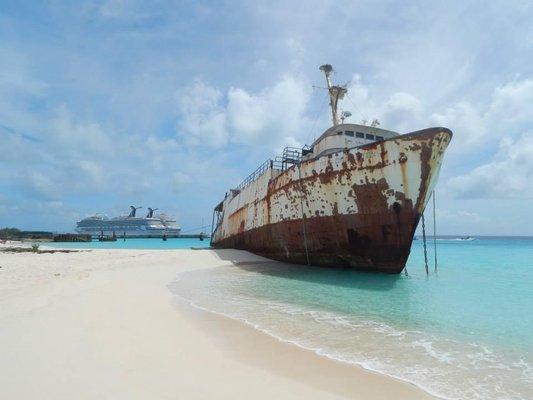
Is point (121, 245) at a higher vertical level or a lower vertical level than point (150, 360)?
lower

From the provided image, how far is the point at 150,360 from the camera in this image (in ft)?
11.6

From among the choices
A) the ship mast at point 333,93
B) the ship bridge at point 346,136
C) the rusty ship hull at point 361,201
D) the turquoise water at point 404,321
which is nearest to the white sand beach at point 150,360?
the turquoise water at point 404,321

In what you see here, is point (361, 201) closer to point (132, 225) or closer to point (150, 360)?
point (150, 360)

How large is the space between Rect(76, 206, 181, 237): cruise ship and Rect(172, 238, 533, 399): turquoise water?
8610 centimetres

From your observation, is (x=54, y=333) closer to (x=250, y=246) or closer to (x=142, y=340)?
(x=142, y=340)

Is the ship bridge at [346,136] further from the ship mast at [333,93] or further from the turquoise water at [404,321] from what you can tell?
the turquoise water at [404,321]

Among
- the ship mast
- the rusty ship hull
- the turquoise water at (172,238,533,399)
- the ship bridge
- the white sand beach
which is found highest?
the ship mast

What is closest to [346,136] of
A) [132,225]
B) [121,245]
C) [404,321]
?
[404,321]

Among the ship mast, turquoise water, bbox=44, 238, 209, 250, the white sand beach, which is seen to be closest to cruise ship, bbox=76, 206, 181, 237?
turquoise water, bbox=44, 238, 209, 250

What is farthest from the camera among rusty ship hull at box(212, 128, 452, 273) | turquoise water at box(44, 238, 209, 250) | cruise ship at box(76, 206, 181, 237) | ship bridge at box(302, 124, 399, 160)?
cruise ship at box(76, 206, 181, 237)

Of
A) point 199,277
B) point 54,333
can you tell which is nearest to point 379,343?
point 54,333

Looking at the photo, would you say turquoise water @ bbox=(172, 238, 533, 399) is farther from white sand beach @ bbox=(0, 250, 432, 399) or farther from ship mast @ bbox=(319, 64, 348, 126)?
ship mast @ bbox=(319, 64, 348, 126)

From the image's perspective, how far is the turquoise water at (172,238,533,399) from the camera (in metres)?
3.66

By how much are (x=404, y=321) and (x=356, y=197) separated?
6.42 m
